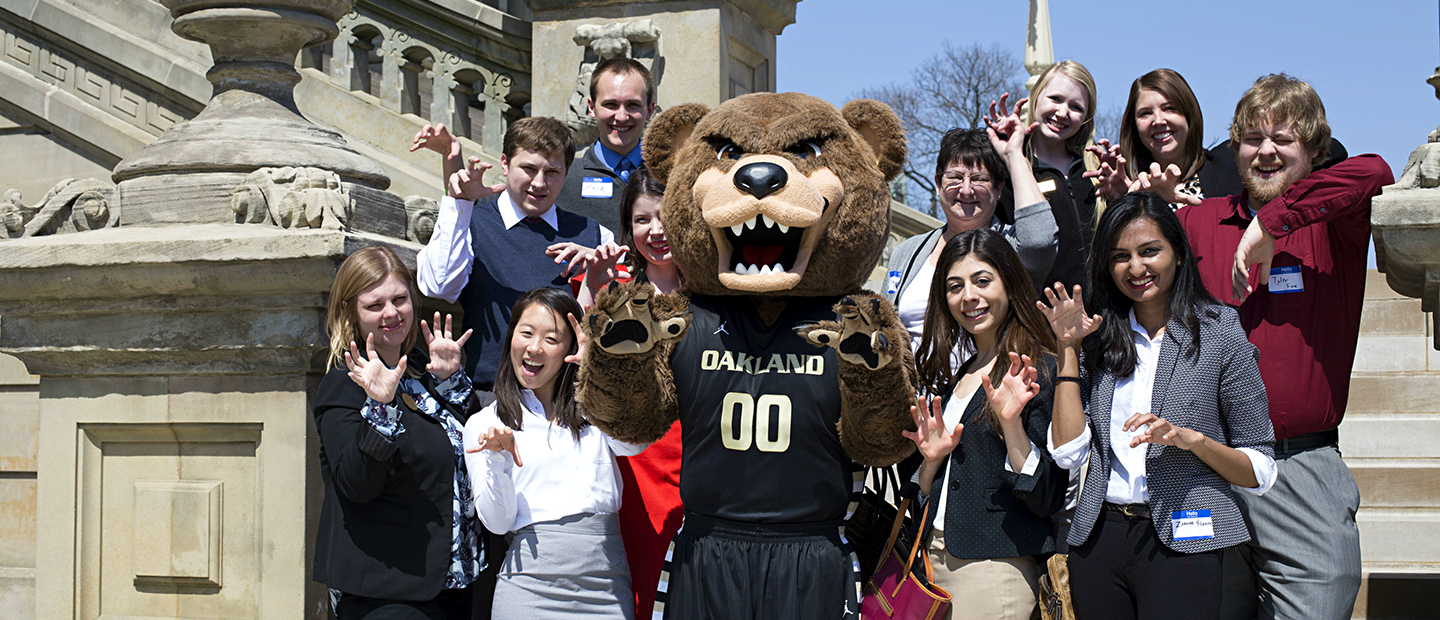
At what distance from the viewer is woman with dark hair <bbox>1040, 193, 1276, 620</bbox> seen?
3.17 metres

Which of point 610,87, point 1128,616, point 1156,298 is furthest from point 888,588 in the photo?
point 610,87

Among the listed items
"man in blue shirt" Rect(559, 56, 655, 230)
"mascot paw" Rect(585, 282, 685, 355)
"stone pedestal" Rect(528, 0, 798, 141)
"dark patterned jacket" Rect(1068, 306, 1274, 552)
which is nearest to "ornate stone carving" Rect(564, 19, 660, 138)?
"stone pedestal" Rect(528, 0, 798, 141)

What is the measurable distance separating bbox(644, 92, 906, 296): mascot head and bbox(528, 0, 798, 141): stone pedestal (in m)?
3.83

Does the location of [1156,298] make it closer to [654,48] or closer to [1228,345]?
[1228,345]

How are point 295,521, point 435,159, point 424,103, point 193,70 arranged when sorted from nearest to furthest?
point 295,521 < point 193,70 < point 435,159 < point 424,103

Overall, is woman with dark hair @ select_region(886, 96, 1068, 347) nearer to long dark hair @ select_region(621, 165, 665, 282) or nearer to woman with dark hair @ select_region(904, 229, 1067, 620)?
woman with dark hair @ select_region(904, 229, 1067, 620)

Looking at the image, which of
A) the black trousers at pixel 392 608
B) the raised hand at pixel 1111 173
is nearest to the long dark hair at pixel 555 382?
the black trousers at pixel 392 608

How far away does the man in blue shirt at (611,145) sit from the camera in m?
4.92

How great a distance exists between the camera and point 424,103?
8.93 m

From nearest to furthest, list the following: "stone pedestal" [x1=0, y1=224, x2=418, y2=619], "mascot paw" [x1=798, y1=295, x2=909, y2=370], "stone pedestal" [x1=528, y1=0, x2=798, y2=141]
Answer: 1. "mascot paw" [x1=798, y1=295, x2=909, y2=370]
2. "stone pedestal" [x1=0, y1=224, x2=418, y2=619]
3. "stone pedestal" [x1=528, y1=0, x2=798, y2=141]

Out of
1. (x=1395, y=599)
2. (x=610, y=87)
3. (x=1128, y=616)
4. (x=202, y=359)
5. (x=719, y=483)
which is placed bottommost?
(x=1395, y=599)

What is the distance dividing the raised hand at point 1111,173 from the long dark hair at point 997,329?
809 millimetres

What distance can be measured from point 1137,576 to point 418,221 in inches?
99.6

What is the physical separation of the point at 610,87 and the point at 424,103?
14.2 feet
